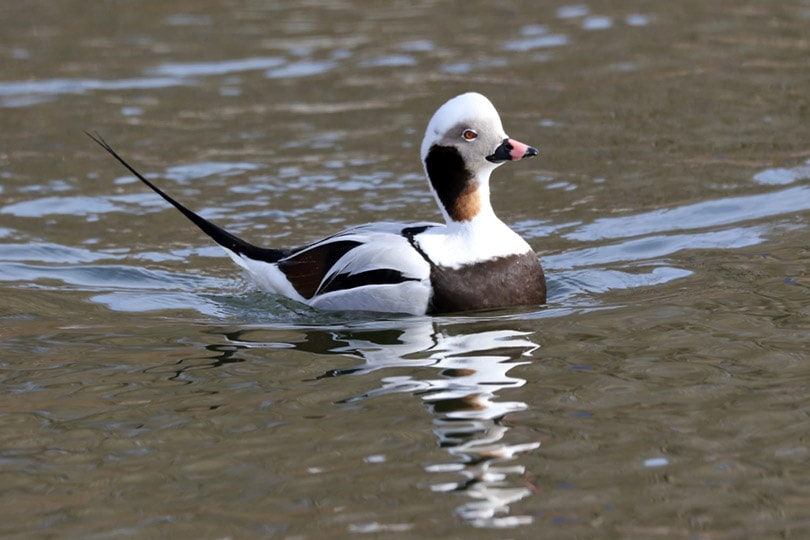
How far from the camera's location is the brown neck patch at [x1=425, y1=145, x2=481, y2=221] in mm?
7551

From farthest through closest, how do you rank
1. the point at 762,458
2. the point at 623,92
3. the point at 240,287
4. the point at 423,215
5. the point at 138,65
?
1. the point at 138,65
2. the point at 623,92
3. the point at 423,215
4. the point at 240,287
5. the point at 762,458

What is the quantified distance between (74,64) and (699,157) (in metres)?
6.96

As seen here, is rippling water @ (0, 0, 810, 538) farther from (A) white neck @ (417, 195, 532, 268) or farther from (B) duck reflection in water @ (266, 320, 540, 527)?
(A) white neck @ (417, 195, 532, 268)

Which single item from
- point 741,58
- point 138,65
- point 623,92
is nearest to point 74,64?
point 138,65

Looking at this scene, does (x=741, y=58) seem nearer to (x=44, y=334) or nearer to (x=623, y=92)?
(x=623, y=92)

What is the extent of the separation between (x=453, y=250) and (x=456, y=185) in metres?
0.37

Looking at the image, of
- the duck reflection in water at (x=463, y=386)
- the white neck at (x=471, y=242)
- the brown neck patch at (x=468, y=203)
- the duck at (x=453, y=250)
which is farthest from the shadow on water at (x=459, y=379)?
the brown neck patch at (x=468, y=203)

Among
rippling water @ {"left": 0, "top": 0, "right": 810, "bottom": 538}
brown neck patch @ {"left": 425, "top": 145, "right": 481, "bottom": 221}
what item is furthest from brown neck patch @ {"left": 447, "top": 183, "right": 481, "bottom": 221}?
rippling water @ {"left": 0, "top": 0, "right": 810, "bottom": 538}

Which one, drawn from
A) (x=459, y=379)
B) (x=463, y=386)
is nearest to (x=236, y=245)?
(x=459, y=379)

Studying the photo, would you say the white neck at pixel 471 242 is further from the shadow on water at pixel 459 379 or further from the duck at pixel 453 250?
the shadow on water at pixel 459 379

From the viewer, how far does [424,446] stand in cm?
532

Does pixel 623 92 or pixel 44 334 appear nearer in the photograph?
pixel 44 334

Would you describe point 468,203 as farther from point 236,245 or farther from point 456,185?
point 236,245

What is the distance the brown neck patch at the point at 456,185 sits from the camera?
755 cm
